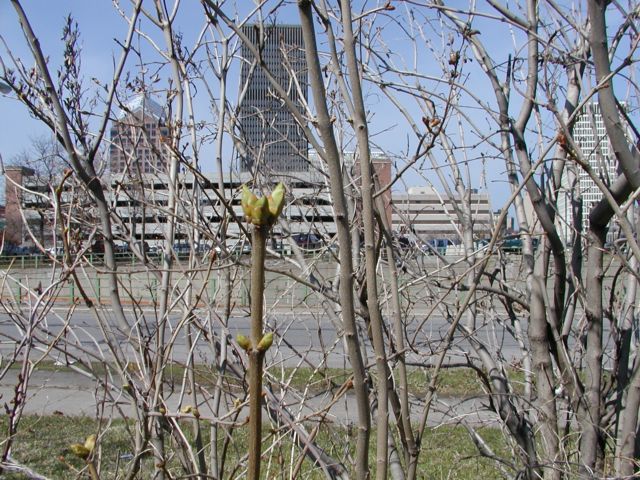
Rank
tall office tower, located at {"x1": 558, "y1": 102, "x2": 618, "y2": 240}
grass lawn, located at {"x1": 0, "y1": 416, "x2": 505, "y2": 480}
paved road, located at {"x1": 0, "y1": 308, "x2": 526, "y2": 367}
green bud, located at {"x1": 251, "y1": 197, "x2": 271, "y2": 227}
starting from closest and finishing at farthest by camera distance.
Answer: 1. green bud, located at {"x1": 251, "y1": 197, "x2": 271, "y2": 227}
2. paved road, located at {"x1": 0, "y1": 308, "x2": 526, "y2": 367}
3. tall office tower, located at {"x1": 558, "y1": 102, "x2": 618, "y2": 240}
4. grass lawn, located at {"x1": 0, "y1": 416, "x2": 505, "y2": 480}

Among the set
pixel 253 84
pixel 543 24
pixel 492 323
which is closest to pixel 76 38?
pixel 253 84

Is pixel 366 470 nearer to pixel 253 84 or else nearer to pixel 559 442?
pixel 559 442

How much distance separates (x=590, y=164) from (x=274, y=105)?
1.89 metres

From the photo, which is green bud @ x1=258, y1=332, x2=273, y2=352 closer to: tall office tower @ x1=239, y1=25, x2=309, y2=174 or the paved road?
the paved road

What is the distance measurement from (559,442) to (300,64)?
2457 mm

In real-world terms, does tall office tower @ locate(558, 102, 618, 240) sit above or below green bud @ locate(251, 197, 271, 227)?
above

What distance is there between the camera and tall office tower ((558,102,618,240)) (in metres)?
3.30

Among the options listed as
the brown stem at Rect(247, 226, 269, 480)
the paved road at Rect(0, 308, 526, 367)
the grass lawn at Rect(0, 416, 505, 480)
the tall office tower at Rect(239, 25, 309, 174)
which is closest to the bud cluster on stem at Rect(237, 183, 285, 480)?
the brown stem at Rect(247, 226, 269, 480)

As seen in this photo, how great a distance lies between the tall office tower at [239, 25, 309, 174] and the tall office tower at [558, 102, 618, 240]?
1373mm

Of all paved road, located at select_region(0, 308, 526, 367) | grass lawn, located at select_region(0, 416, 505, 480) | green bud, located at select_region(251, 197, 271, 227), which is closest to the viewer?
green bud, located at select_region(251, 197, 271, 227)

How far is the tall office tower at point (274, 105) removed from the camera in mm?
3336

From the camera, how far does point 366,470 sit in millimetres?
1521

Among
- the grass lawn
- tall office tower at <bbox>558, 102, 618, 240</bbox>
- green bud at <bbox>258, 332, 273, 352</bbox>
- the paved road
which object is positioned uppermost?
tall office tower at <bbox>558, 102, 618, 240</bbox>

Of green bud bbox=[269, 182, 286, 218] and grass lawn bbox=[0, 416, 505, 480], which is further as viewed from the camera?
grass lawn bbox=[0, 416, 505, 480]
